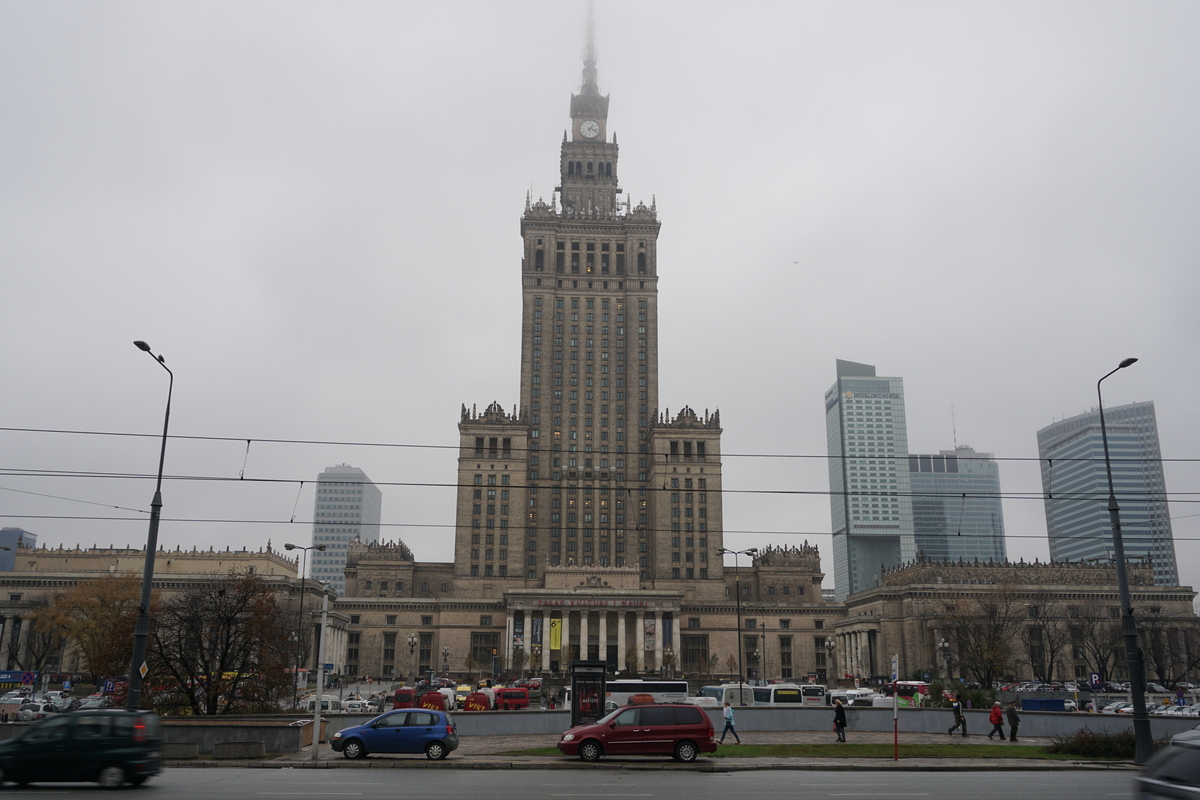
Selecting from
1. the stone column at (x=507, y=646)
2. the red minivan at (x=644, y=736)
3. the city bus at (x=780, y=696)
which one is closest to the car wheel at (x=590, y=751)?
the red minivan at (x=644, y=736)

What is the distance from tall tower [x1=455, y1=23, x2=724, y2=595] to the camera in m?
130

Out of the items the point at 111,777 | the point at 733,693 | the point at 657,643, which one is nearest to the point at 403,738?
the point at 111,777

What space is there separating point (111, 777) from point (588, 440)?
116m

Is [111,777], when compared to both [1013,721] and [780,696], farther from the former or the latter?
[780,696]

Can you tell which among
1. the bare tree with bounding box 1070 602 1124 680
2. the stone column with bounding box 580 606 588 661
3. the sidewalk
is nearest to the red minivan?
the sidewalk

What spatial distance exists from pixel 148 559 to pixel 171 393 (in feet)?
21.9

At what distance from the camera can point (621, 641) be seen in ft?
381

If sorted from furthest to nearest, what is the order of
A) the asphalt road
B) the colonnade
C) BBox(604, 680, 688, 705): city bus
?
the colonnade
BBox(604, 680, 688, 705): city bus
the asphalt road

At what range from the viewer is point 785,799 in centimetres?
1941

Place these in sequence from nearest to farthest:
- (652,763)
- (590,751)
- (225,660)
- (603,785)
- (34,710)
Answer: (603,785), (652,763), (590,751), (225,660), (34,710)

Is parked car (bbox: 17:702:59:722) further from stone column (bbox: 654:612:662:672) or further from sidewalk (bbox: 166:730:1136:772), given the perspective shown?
stone column (bbox: 654:612:662:672)

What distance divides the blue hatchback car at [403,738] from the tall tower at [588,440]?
305 ft

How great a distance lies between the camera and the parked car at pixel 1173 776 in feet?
40.9

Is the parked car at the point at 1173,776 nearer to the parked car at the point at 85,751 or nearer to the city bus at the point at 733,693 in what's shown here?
the parked car at the point at 85,751
